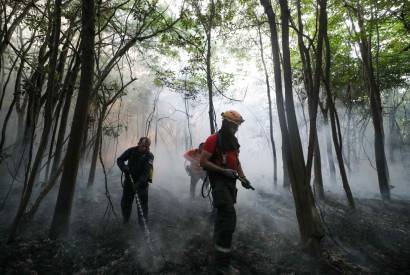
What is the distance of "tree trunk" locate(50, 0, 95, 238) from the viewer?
4883mm

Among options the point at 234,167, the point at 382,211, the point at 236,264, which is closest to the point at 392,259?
the point at 236,264

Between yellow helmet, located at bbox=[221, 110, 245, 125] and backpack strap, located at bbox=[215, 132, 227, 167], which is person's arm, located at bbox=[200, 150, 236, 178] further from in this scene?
yellow helmet, located at bbox=[221, 110, 245, 125]

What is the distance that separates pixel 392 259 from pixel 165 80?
8588 millimetres

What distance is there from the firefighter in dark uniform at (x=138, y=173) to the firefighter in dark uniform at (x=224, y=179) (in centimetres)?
186

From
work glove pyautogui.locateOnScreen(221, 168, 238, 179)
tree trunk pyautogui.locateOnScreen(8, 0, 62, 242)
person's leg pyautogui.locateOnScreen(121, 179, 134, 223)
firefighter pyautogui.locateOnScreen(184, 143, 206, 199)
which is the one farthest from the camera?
firefighter pyautogui.locateOnScreen(184, 143, 206, 199)

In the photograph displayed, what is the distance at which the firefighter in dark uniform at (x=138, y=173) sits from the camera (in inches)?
229

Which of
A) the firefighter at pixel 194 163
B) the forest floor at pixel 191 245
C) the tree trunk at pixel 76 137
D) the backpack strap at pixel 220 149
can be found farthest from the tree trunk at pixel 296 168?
the firefighter at pixel 194 163

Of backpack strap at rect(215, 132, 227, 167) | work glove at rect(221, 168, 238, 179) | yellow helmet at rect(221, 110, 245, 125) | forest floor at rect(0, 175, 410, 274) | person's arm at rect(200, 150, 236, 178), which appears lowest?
forest floor at rect(0, 175, 410, 274)

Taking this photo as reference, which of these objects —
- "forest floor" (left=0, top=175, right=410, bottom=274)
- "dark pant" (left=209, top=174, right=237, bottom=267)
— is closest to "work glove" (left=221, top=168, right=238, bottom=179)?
"dark pant" (left=209, top=174, right=237, bottom=267)

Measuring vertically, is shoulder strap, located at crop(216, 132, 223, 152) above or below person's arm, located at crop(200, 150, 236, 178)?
above

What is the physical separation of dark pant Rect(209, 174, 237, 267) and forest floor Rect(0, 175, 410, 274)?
0.54 m

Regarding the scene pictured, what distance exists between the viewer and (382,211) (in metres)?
8.96

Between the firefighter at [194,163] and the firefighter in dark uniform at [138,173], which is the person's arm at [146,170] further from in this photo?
the firefighter at [194,163]

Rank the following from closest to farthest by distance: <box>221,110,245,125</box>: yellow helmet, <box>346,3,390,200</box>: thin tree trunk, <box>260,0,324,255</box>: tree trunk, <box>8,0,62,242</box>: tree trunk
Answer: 1. <box>221,110,245,125</box>: yellow helmet
2. <box>8,0,62,242</box>: tree trunk
3. <box>260,0,324,255</box>: tree trunk
4. <box>346,3,390,200</box>: thin tree trunk
